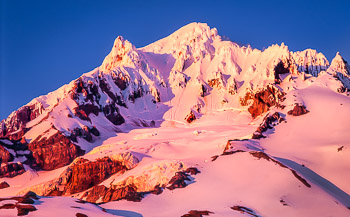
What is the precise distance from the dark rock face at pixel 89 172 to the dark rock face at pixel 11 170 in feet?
89.8

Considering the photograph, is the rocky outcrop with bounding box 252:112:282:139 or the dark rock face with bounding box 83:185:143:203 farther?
the rocky outcrop with bounding box 252:112:282:139

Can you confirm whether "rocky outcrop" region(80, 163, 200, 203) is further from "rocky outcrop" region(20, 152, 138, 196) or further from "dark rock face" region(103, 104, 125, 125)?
"dark rock face" region(103, 104, 125, 125)

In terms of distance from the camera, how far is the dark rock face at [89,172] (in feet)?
396

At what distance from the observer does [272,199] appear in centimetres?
6644

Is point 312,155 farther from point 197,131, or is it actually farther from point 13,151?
point 13,151

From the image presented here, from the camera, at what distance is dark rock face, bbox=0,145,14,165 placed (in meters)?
146

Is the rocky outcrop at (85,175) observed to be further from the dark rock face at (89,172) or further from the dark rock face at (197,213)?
the dark rock face at (197,213)

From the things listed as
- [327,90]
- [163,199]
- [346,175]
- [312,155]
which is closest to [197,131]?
[327,90]

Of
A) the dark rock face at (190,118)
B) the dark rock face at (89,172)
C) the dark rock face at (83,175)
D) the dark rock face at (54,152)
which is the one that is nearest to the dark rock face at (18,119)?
the dark rock face at (54,152)

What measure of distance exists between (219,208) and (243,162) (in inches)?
885

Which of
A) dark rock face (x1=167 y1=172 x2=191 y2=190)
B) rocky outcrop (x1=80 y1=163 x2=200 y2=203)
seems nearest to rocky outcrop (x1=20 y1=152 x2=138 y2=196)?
rocky outcrop (x1=80 y1=163 x2=200 y2=203)

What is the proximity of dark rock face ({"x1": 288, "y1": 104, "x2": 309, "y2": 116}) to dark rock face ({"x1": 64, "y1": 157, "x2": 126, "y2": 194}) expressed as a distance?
54.8 m

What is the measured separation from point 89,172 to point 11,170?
117ft

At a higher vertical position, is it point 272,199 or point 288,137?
point 288,137
